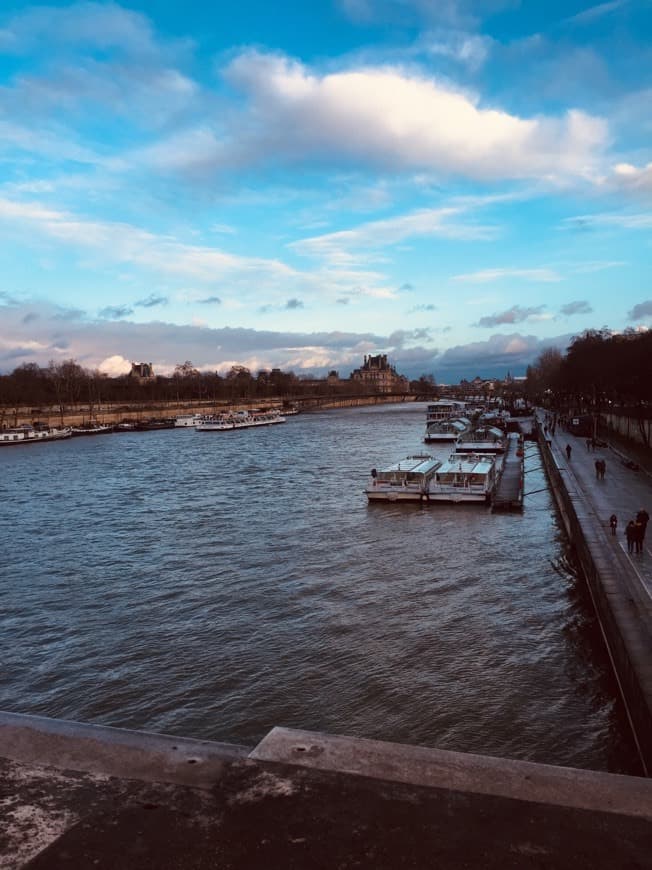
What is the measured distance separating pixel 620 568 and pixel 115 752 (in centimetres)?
1298

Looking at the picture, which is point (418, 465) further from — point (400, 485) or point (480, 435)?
point (480, 435)

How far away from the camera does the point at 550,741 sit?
10469mm

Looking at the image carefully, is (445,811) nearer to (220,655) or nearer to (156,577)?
(220,655)

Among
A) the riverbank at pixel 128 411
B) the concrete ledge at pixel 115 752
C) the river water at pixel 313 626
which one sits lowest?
the river water at pixel 313 626

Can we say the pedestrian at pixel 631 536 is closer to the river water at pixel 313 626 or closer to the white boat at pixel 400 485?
the river water at pixel 313 626

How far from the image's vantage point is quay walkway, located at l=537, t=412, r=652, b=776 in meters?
9.95

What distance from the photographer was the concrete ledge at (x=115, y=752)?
507 cm

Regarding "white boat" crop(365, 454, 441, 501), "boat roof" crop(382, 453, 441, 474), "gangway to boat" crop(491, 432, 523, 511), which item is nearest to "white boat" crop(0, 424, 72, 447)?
"gangway to boat" crop(491, 432, 523, 511)

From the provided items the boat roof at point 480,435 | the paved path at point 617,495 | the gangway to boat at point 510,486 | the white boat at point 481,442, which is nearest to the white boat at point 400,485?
the gangway to boat at point 510,486

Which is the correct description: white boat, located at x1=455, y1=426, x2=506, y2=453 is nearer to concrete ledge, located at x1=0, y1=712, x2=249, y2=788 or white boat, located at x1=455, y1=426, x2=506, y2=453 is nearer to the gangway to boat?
the gangway to boat

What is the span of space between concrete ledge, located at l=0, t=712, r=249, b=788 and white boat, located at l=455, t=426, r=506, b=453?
1728 inches

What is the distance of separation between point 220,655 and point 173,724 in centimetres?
275

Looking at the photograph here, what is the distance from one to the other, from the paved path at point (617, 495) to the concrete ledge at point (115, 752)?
33.9 ft

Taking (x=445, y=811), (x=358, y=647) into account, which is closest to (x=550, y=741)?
(x=358, y=647)
